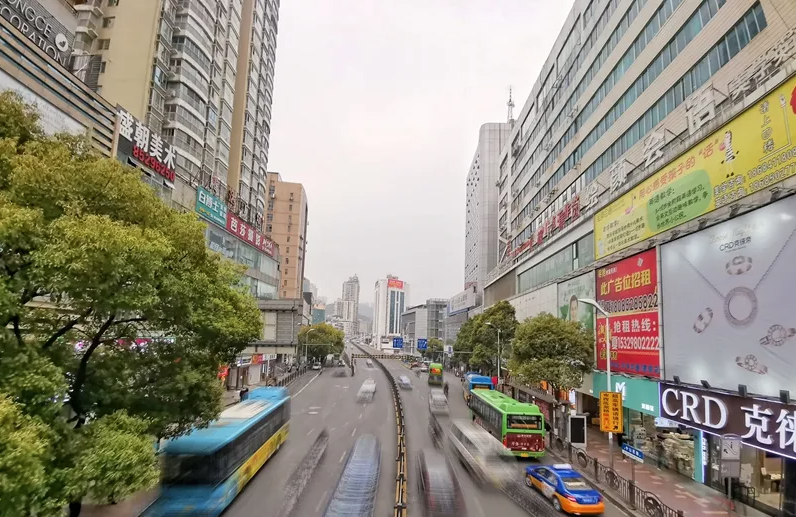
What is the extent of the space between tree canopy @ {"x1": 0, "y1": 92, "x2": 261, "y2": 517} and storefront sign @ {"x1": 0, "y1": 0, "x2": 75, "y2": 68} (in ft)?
60.2

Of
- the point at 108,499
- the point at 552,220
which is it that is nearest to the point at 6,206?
the point at 108,499

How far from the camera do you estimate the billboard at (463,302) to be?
90625mm

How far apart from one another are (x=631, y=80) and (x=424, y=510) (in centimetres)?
2873

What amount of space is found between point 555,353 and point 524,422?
6.11m

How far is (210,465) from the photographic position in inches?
551

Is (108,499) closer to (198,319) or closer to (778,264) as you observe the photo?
(198,319)

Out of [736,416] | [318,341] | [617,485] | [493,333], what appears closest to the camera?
[736,416]

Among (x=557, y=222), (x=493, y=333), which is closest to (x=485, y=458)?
(x=557, y=222)

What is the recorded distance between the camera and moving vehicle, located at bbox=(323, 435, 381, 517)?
14.7m

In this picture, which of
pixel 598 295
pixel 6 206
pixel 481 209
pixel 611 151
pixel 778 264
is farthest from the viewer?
pixel 481 209

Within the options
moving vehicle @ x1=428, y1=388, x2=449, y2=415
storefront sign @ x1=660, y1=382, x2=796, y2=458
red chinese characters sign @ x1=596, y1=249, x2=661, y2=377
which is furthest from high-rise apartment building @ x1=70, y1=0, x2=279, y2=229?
storefront sign @ x1=660, y1=382, x2=796, y2=458

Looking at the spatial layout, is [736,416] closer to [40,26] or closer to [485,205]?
[40,26]

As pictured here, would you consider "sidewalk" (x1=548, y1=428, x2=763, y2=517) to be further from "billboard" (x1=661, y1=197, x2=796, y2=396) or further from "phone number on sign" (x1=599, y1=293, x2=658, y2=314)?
"phone number on sign" (x1=599, y1=293, x2=658, y2=314)

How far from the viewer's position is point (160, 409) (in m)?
11.4
